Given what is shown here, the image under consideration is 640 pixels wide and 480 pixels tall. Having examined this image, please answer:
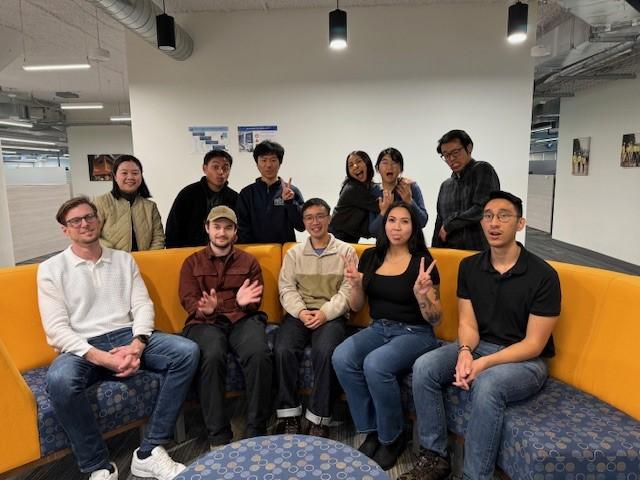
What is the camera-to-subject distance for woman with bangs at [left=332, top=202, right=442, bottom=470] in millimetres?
2270

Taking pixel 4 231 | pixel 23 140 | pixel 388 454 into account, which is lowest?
pixel 388 454

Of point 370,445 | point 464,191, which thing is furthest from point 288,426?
point 464,191

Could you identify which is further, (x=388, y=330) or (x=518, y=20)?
(x=518, y=20)

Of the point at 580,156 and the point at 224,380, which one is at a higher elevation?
the point at 580,156

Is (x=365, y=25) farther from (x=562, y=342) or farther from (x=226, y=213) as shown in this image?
(x=562, y=342)

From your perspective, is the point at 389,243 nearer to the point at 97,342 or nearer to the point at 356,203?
the point at 356,203

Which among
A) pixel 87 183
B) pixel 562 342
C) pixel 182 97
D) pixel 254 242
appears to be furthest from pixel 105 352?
pixel 87 183

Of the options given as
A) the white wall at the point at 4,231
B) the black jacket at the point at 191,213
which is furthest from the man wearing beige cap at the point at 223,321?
the white wall at the point at 4,231

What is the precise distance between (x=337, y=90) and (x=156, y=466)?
13.9 ft

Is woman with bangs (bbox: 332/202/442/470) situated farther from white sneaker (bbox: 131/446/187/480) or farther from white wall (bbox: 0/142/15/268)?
white wall (bbox: 0/142/15/268)

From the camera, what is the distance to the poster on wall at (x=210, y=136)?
17.1 feet

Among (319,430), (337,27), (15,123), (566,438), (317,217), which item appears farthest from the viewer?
(15,123)

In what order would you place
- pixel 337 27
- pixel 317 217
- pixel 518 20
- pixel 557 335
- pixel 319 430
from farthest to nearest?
pixel 337 27
pixel 518 20
pixel 317 217
pixel 319 430
pixel 557 335

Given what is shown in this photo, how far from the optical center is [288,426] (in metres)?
2.46
